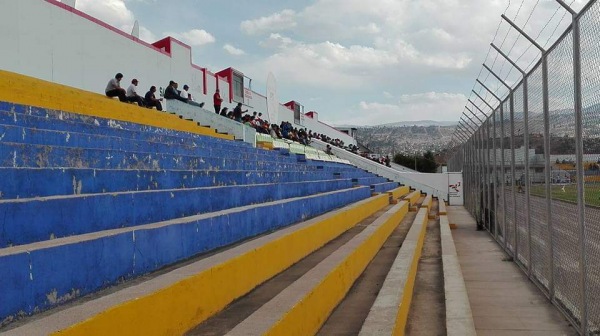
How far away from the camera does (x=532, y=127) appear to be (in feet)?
21.7

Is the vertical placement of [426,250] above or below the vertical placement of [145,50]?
below

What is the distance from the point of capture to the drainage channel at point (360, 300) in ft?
13.5

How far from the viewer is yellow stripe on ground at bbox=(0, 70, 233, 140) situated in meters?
7.02

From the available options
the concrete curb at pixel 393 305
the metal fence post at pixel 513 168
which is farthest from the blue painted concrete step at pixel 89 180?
the metal fence post at pixel 513 168

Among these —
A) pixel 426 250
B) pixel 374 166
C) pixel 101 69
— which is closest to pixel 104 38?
pixel 101 69

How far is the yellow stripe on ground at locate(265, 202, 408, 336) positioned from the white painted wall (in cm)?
790

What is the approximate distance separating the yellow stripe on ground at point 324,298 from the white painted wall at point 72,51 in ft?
25.9

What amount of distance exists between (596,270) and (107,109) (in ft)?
24.5

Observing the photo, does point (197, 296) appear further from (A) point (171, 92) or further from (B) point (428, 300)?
(A) point (171, 92)

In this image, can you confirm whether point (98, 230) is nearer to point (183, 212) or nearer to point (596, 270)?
point (183, 212)

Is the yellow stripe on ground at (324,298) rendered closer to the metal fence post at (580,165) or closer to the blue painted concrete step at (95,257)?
the blue painted concrete step at (95,257)

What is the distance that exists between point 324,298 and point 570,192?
2310mm

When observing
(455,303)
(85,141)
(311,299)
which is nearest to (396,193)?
(455,303)

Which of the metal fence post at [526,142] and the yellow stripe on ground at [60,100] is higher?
the yellow stripe on ground at [60,100]
